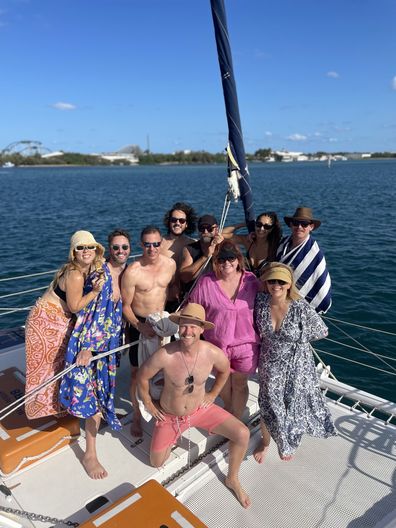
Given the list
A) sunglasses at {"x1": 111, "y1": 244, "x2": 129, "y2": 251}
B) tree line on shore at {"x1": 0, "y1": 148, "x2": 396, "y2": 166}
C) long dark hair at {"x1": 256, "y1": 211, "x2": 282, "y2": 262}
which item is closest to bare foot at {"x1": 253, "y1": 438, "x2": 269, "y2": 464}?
long dark hair at {"x1": 256, "y1": 211, "x2": 282, "y2": 262}

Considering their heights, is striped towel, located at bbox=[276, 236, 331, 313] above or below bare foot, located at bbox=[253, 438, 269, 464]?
above

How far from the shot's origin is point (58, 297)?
10.4 ft

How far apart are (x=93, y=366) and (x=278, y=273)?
1.77 m

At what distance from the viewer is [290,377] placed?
10.2ft

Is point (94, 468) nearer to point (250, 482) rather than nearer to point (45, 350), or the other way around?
point (45, 350)

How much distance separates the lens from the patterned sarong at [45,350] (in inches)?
126

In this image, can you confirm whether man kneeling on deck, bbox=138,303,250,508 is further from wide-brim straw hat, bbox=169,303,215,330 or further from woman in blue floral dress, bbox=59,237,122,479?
woman in blue floral dress, bbox=59,237,122,479

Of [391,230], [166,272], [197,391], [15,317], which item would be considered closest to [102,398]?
[197,391]

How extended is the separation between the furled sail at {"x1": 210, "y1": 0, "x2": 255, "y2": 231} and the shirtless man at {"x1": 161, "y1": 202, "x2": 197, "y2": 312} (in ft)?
2.30

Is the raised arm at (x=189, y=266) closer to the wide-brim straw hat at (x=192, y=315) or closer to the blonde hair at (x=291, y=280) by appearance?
the blonde hair at (x=291, y=280)

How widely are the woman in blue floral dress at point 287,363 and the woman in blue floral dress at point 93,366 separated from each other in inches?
50.7

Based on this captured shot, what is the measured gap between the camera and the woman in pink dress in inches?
125

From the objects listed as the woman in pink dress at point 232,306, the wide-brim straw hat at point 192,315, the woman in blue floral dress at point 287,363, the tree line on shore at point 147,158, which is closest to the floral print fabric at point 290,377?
the woman in blue floral dress at point 287,363

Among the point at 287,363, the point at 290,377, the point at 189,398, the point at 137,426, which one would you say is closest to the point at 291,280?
the point at 287,363
